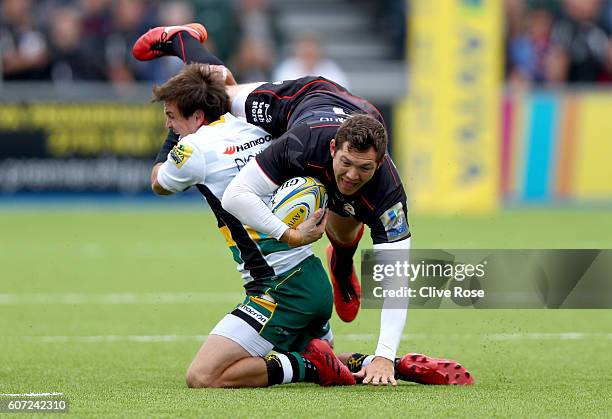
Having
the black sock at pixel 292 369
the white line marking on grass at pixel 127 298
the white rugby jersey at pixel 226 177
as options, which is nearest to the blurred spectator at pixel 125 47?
the white line marking on grass at pixel 127 298

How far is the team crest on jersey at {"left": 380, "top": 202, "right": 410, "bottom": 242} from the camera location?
6469 mm

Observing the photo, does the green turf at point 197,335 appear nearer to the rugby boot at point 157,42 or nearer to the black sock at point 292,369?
the black sock at point 292,369

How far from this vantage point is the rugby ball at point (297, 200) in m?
6.46

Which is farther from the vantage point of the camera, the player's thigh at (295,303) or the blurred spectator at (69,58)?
the blurred spectator at (69,58)

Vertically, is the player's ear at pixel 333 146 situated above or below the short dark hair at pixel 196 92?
below

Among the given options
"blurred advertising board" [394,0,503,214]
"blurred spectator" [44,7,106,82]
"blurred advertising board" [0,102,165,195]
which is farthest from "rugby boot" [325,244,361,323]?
"blurred spectator" [44,7,106,82]

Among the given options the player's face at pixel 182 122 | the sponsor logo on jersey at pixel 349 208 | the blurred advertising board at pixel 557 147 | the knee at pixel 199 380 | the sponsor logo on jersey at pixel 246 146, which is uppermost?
the player's face at pixel 182 122

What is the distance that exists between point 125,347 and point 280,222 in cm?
198

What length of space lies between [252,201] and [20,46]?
12.5 meters

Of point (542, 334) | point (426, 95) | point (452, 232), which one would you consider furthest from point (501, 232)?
point (542, 334)

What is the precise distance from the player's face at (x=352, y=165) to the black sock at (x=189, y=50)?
5.58ft

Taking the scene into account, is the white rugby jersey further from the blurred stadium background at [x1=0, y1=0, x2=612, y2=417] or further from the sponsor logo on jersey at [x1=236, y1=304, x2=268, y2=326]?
the blurred stadium background at [x1=0, y1=0, x2=612, y2=417]

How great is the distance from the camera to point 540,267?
7.20 metres

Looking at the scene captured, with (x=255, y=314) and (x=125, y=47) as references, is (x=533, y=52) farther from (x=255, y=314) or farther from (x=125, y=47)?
(x=255, y=314)
